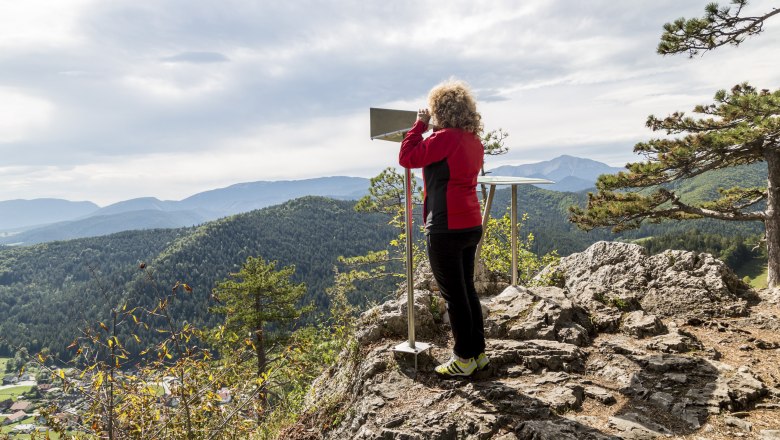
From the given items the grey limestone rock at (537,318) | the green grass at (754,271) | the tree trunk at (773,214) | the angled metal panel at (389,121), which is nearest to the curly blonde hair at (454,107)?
the angled metal panel at (389,121)

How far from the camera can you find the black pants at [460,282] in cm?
376

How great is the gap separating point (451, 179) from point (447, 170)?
85 mm

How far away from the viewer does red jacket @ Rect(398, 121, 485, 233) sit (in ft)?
12.0

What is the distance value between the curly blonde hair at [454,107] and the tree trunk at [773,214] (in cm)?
991

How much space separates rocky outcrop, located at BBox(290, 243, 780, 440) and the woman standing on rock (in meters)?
0.76

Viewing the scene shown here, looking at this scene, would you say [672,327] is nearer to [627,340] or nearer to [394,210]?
[627,340]

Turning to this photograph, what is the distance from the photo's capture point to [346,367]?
540cm

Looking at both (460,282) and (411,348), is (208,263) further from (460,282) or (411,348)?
(460,282)

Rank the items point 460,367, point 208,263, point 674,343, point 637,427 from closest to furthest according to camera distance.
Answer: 1. point 637,427
2. point 460,367
3. point 674,343
4. point 208,263

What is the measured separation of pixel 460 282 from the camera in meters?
3.83

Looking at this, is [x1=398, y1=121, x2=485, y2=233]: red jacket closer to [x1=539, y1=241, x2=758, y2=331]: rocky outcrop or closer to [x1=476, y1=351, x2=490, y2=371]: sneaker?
[x1=476, y1=351, x2=490, y2=371]: sneaker

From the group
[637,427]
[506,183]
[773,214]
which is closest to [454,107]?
[506,183]

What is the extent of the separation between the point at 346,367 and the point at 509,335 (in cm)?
206

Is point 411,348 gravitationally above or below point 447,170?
below
